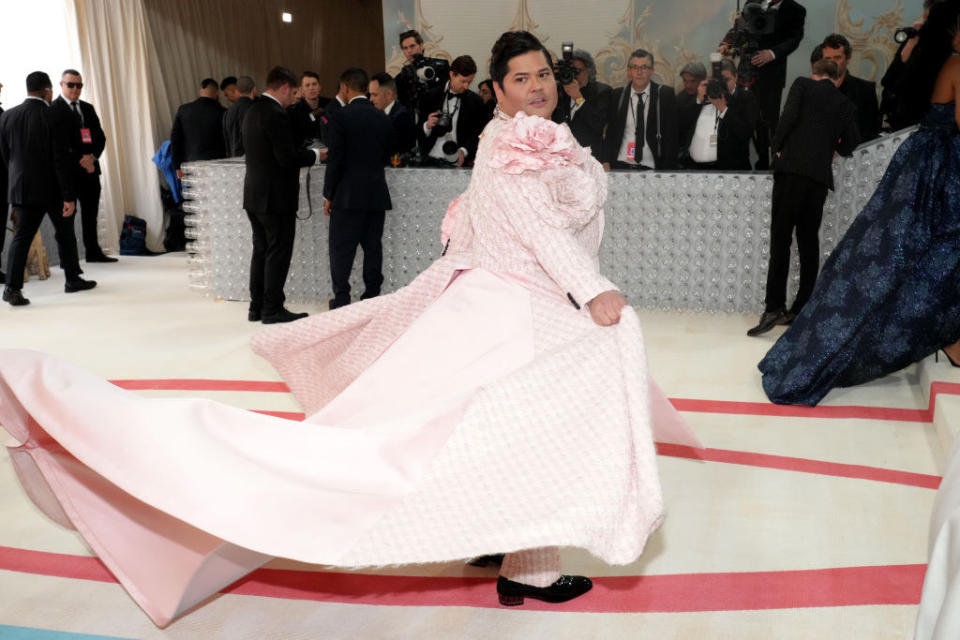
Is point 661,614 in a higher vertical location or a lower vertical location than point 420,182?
lower

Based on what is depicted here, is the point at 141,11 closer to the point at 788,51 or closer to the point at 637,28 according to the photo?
the point at 637,28

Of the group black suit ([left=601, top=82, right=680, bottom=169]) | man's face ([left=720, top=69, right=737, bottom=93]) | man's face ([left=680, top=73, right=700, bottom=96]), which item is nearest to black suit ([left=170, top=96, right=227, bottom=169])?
black suit ([left=601, top=82, right=680, bottom=169])

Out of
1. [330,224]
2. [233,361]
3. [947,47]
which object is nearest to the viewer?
[947,47]

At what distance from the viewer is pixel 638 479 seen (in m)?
2.00

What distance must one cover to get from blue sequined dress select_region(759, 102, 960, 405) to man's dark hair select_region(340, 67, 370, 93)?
2932 millimetres

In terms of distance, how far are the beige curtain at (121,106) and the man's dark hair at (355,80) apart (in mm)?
4272

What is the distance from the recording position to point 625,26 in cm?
789

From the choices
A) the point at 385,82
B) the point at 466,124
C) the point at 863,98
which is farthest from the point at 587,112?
the point at 863,98

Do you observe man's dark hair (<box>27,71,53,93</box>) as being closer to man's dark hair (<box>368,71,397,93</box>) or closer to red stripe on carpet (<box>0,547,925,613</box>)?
man's dark hair (<box>368,71,397,93</box>)

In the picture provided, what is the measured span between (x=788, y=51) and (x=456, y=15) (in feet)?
9.46

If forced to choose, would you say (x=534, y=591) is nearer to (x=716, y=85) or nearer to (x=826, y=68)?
(x=826, y=68)

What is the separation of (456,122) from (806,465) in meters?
3.79

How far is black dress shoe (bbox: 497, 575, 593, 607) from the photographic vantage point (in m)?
2.51

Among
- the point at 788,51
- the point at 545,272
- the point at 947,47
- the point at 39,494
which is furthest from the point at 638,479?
the point at 788,51
